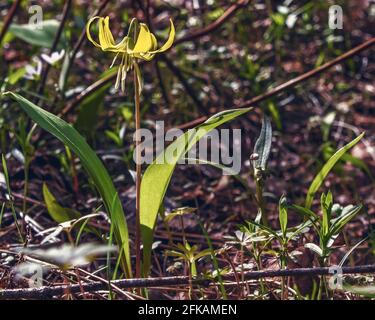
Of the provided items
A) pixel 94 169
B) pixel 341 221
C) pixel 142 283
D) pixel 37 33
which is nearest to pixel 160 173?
pixel 94 169

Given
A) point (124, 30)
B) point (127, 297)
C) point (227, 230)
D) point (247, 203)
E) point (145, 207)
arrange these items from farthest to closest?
point (124, 30), point (247, 203), point (227, 230), point (145, 207), point (127, 297)

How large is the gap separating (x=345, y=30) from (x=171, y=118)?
→ 112 centimetres

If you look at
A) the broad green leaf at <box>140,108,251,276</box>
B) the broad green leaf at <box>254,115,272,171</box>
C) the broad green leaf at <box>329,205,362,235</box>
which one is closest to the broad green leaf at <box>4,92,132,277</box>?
the broad green leaf at <box>140,108,251,276</box>

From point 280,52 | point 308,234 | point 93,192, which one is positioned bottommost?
point 308,234

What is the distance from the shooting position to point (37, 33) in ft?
8.93

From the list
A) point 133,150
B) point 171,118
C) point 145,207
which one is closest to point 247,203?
point 133,150

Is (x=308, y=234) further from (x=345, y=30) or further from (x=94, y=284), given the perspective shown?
(x=345, y=30)

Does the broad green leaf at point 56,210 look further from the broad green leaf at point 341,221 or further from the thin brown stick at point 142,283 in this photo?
the broad green leaf at point 341,221

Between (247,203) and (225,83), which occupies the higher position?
(225,83)

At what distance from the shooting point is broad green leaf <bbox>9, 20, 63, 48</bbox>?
2684mm

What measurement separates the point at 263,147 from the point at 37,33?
130cm

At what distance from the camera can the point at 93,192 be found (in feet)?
7.58

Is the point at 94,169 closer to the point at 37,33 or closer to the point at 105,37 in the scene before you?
the point at 105,37

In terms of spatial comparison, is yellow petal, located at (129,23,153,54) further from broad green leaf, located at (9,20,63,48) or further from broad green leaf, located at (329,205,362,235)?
broad green leaf, located at (9,20,63,48)
